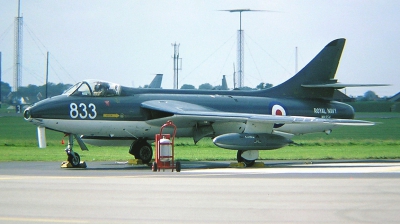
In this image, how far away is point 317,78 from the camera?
26141mm

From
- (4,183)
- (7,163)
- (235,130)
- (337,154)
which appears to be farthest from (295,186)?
(337,154)

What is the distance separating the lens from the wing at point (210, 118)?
21156 millimetres

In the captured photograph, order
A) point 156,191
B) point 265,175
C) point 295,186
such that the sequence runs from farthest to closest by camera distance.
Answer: point 265,175
point 295,186
point 156,191

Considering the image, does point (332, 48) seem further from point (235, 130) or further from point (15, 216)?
point (15, 216)

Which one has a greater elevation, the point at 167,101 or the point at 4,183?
the point at 167,101

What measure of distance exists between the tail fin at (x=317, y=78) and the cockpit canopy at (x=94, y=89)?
641 centimetres

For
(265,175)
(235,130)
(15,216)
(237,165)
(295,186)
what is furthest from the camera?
(235,130)

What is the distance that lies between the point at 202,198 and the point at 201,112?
1043 centimetres

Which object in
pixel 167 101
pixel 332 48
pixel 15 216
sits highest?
pixel 332 48

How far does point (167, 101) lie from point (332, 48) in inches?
271

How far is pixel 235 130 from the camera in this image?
23.3m

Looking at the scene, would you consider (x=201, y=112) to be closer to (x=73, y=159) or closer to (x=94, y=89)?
(x=94, y=89)

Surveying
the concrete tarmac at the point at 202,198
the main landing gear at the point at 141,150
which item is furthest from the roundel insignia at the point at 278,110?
the concrete tarmac at the point at 202,198

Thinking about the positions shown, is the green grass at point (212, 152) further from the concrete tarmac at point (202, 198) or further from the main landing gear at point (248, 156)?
the concrete tarmac at point (202, 198)
